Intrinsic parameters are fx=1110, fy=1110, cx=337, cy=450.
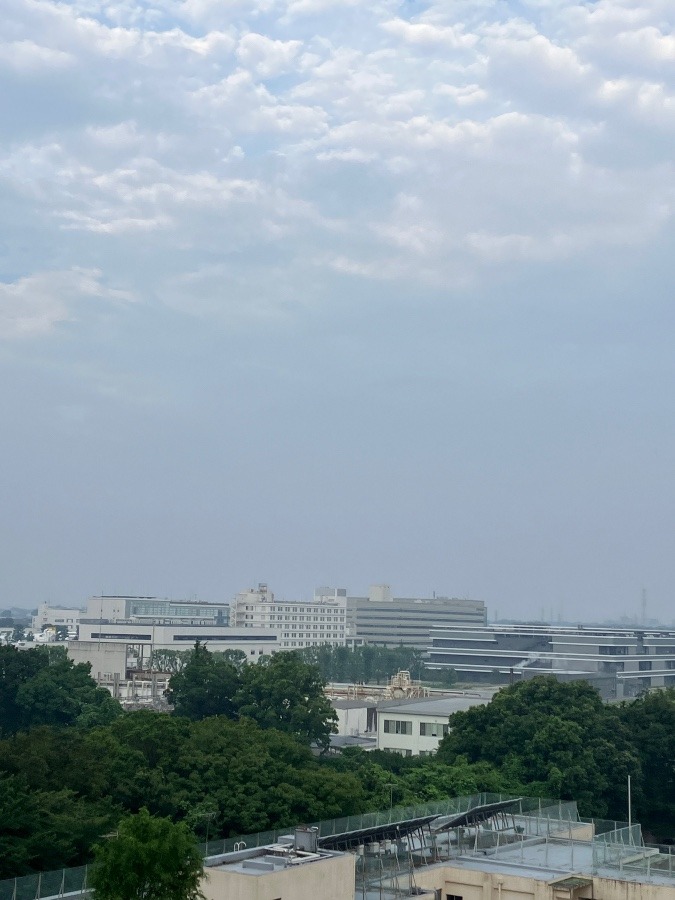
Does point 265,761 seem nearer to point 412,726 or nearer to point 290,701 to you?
point 290,701

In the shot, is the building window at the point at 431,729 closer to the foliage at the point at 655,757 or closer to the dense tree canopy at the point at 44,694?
the foliage at the point at 655,757

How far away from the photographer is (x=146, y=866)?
17484mm

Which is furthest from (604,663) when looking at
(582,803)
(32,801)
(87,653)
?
(32,801)

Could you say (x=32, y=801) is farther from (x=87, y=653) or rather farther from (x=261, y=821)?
(x=87, y=653)

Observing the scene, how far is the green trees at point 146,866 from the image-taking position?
1744cm

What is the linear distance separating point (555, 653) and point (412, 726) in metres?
84.5

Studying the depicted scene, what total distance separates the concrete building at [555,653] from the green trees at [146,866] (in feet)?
404

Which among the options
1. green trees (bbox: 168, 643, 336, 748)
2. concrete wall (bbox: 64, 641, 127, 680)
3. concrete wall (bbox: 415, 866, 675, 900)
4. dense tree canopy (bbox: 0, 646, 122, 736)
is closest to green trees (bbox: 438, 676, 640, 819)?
green trees (bbox: 168, 643, 336, 748)

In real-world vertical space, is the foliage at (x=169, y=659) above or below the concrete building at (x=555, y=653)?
below

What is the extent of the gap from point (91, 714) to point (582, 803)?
26674 millimetres

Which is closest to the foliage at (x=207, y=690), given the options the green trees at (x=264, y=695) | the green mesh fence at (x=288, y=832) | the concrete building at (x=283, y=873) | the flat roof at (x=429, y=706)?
the green trees at (x=264, y=695)

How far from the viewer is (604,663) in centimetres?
14000

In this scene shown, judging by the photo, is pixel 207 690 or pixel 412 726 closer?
pixel 207 690

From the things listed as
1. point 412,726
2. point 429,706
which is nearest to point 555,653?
point 429,706
